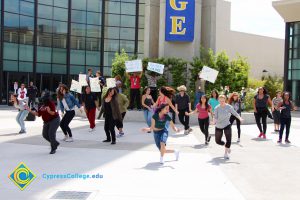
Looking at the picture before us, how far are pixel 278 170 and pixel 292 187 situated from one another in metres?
1.50

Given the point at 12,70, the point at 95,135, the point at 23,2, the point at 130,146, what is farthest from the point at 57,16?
the point at 130,146

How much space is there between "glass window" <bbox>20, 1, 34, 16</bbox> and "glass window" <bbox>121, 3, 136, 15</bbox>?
8.89 meters

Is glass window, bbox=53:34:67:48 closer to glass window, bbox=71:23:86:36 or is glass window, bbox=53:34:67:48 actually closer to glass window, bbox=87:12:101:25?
glass window, bbox=71:23:86:36

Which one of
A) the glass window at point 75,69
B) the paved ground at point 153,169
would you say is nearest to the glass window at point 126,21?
the glass window at point 75,69

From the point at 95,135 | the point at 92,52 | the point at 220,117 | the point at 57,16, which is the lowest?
the point at 95,135

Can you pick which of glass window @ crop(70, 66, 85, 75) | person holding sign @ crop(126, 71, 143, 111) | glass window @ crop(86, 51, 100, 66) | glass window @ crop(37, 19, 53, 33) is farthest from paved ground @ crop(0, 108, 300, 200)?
glass window @ crop(86, 51, 100, 66)

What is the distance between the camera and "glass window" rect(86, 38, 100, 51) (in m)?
41.9

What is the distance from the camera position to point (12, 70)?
3647 cm

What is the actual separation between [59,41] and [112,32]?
5.31 metres

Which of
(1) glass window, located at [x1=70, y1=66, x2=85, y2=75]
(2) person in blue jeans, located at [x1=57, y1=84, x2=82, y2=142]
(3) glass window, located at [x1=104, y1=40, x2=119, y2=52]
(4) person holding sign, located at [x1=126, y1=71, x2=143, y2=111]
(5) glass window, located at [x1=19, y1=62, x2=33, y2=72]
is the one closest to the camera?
(2) person in blue jeans, located at [x1=57, y1=84, x2=82, y2=142]

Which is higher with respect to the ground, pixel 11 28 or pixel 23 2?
pixel 23 2

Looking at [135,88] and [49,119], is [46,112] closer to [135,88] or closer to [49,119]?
[49,119]

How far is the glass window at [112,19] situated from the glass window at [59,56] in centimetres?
517

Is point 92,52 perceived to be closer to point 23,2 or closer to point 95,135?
point 23,2
